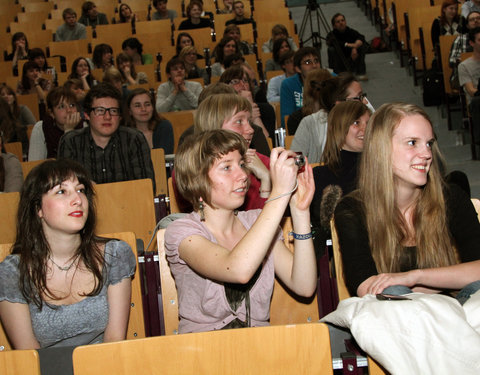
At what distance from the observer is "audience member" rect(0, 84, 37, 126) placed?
5.31m

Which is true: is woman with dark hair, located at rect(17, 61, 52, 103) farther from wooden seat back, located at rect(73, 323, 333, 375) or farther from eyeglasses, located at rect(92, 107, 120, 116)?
wooden seat back, located at rect(73, 323, 333, 375)

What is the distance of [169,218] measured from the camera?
241cm

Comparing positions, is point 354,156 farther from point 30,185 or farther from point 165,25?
point 165,25

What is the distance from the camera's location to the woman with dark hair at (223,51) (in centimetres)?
619

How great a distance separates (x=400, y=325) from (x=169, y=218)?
3.83ft

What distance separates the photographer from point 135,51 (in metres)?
6.97

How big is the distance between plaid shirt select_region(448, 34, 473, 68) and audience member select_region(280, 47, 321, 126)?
126 centimetres

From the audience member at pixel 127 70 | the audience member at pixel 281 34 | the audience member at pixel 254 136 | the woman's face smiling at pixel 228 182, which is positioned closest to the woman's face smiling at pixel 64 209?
the woman's face smiling at pixel 228 182

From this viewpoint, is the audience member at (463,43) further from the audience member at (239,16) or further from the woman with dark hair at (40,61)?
the woman with dark hair at (40,61)

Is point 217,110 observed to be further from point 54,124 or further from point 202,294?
point 54,124

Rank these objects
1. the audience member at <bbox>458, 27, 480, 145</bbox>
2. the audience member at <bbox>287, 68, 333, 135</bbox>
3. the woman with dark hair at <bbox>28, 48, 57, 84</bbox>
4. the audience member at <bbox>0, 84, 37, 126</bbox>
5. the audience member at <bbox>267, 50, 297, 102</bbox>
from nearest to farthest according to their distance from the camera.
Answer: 1. the audience member at <bbox>287, 68, 333, 135</bbox>
2. the audience member at <bbox>458, 27, 480, 145</bbox>
3. the audience member at <bbox>0, 84, 37, 126</bbox>
4. the audience member at <bbox>267, 50, 297, 102</bbox>
5. the woman with dark hair at <bbox>28, 48, 57, 84</bbox>

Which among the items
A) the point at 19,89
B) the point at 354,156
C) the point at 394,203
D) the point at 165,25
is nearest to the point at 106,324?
the point at 394,203

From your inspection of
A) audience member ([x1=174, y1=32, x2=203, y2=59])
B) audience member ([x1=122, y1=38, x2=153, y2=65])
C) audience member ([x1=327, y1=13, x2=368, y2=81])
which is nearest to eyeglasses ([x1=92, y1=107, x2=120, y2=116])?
audience member ([x1=174, y1=32, x2=203, y2=59])

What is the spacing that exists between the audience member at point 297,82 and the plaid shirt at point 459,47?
49.7 inches
